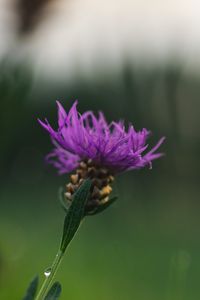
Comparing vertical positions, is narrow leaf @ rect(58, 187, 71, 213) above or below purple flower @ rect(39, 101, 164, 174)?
below

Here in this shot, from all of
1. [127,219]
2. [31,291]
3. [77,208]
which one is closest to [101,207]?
[77,208]

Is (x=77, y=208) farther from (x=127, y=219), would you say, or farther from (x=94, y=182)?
(x=127, y=219)

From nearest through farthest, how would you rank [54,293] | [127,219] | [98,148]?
[54,293], [98,148], [127,219]

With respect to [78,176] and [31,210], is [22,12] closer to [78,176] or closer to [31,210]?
[78,176]

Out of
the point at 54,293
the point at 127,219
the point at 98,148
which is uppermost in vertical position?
the point at 98,148

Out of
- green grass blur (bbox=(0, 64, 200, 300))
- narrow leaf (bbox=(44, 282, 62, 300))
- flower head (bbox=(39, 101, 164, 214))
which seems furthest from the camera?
green grass blur (bbox=(0, 64, 200, 300))

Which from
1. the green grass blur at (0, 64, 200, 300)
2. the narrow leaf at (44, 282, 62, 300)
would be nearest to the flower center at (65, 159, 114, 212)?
the narrow leaf at (44, 282, 62, 300)

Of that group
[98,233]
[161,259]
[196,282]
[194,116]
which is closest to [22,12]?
[194,116]

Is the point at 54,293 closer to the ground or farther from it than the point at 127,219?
farther from it

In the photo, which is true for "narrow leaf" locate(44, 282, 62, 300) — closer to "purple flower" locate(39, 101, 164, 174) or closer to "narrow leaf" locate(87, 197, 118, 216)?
"narrow leaf" locate(87, 197, 118, 216)

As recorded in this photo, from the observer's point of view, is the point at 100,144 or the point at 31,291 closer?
the point at 31,291
